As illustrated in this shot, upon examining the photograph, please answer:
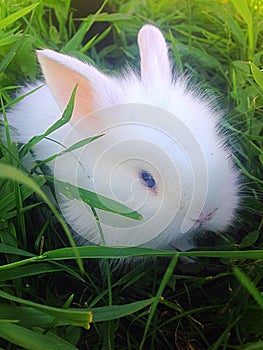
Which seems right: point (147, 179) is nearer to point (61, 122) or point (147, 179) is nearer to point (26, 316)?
point (61, 122)

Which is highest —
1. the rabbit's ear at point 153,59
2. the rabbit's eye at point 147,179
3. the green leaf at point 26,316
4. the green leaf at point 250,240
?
the rabbit's ear at point 153,59

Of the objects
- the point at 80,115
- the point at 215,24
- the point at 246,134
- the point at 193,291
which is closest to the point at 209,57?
the point at 215,24

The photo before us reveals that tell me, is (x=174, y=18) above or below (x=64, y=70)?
above

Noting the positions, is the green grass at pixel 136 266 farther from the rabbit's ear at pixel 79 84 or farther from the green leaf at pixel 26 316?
the rabbit's ear at pixel 79 84

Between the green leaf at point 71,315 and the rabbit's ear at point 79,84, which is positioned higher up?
the rabbit's ear at point 79,84

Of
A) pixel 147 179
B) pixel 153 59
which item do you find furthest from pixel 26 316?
pixel 153 59

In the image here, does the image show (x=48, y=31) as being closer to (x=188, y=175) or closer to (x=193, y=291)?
(x=188, y=175)

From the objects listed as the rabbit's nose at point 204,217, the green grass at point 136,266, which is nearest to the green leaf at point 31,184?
the green grass at point 136,266

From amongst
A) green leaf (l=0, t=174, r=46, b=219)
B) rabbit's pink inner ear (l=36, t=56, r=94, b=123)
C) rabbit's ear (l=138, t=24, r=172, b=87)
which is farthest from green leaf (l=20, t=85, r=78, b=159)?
rabbit's ear (l=138, t=24, r=172, b=87)

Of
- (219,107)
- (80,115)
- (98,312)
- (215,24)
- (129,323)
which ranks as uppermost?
(215,24)
